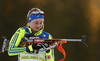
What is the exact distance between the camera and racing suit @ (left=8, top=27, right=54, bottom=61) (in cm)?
153

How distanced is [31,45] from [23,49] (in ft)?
0.23

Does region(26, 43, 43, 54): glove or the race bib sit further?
the race bib

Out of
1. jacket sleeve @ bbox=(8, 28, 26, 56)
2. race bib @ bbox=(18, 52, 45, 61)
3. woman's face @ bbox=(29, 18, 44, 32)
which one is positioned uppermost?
woman's face @ bbox=(29, 18, 44, 32)

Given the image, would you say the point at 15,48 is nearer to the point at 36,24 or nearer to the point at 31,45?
the point at 31,45

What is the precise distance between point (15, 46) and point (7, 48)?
152 mm

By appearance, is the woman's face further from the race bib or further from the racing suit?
the race bib

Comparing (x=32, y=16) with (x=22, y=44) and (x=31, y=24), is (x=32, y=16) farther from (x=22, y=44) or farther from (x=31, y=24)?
(x=22, y=44)

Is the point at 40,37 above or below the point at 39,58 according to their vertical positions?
above

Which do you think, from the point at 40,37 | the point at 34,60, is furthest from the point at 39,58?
the point at 40,37

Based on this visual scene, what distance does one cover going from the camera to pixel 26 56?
164 cm

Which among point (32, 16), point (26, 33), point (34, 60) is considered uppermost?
point (32, 16)

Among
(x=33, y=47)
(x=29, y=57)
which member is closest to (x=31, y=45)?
(x=33, y=47)

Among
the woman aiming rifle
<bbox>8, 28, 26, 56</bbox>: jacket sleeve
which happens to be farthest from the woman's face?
<bbox>8, 28, 26, 56</bbox>: jacket sleeve

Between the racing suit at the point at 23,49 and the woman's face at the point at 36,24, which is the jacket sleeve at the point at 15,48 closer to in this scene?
the racing suit at the point at 23,49
